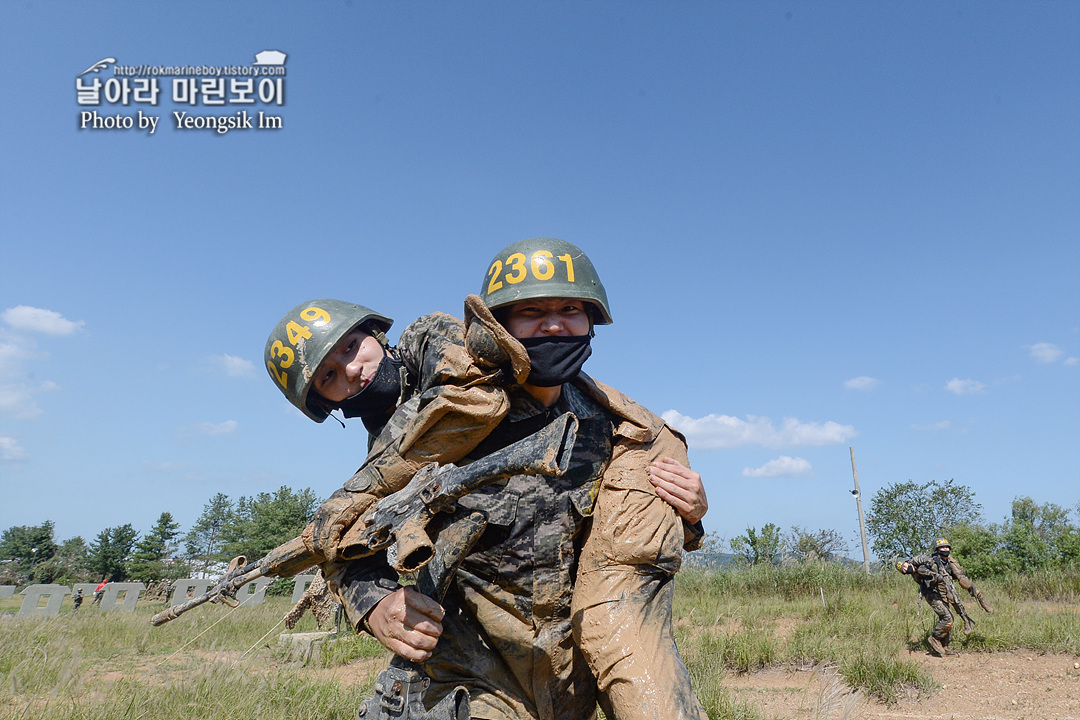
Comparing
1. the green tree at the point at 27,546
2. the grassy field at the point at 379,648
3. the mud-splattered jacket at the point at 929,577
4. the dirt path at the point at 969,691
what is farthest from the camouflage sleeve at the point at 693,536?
the green tree at the point at 27,546

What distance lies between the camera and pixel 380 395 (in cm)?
262

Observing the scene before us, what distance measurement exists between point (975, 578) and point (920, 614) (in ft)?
25.8

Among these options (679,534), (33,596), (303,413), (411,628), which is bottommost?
(33,596)

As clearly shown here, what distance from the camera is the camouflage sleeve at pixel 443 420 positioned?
207 cm

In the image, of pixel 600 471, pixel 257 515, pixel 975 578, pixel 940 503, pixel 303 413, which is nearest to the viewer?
pixel 600 471

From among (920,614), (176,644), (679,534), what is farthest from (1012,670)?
(176,644)

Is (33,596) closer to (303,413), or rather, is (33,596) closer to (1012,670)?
(303,413)

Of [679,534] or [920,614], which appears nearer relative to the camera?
[679,534]

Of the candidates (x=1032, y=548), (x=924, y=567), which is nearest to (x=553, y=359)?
(x=924, y=567)

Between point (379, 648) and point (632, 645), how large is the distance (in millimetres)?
6756

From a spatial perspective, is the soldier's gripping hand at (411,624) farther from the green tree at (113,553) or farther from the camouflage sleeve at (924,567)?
the green tree at (113,553)

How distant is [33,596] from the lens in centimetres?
1223

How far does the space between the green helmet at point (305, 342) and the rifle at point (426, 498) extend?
0.81 meters

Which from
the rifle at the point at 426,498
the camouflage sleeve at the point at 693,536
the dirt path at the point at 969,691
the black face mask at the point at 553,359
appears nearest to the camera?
the rifle at the point at 426,498
